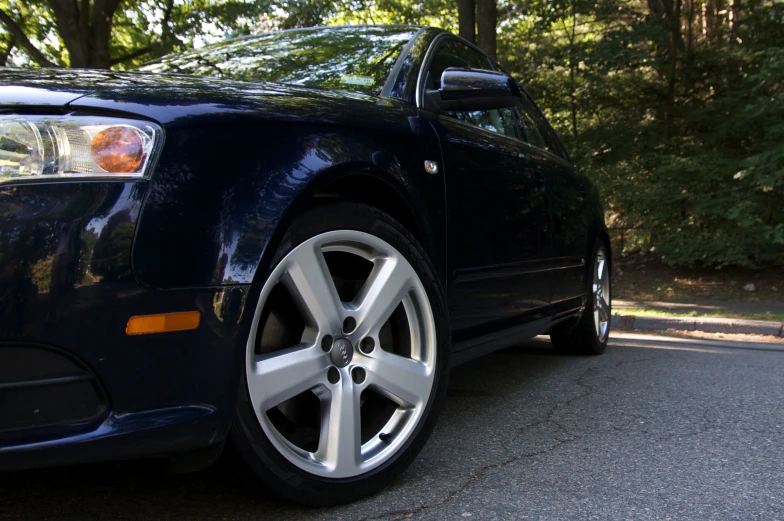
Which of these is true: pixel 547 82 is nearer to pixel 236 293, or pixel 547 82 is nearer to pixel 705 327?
pixel 705 327

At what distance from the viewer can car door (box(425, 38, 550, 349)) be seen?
9.12 ft

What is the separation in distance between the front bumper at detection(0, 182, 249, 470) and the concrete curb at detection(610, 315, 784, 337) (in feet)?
22.5

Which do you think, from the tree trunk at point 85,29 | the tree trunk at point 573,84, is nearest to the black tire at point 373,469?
the tree trunk at point 85,29

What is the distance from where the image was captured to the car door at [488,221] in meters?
2.78

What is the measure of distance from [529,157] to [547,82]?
11.1m

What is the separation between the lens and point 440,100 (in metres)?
2.87

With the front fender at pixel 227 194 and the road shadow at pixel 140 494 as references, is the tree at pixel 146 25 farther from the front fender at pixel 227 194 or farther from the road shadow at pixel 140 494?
the front fender at pixel 227 194

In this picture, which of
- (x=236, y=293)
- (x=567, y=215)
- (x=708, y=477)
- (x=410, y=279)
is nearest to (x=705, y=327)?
(x=567, y=215)

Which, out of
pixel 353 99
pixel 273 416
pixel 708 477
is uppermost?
pixel 353 99

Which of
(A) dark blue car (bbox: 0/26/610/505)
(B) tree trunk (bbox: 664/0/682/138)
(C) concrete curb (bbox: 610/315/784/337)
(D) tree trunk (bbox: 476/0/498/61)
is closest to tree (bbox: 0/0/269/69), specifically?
(D) tree trunk (bbox: 476/0/498/61)

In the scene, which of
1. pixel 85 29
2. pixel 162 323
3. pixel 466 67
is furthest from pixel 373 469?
pixel 85 29

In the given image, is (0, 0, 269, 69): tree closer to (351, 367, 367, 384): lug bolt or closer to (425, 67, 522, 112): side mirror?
(425, 67, 522, 112): side mirror

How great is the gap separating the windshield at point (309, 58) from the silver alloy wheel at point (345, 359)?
34.3 inches

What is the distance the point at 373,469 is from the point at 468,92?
1433mm
